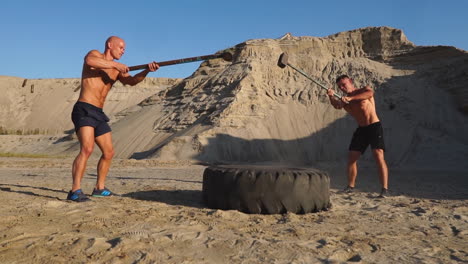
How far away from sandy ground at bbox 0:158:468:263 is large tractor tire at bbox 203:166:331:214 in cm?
13

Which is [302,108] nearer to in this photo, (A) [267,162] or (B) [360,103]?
(A) [267,162]

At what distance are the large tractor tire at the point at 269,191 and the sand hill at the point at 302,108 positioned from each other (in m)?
9.70

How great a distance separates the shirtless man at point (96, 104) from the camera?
404 cm

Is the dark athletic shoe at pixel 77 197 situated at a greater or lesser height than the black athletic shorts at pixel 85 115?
lesser

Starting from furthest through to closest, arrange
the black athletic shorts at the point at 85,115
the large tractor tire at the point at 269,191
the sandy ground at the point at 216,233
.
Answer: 1. the black athletic shorts at the point at 85,115
2. the large tractor tire at the point at 269,191
3. the sandy ground at the point at 216,233

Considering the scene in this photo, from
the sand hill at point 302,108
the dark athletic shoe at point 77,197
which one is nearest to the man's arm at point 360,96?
the dark athletic shoe at point 77,197

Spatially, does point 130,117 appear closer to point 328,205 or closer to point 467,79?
point 467,79

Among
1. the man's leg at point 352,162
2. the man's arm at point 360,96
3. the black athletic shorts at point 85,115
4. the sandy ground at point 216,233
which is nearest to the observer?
the sandy ground at point 216,233

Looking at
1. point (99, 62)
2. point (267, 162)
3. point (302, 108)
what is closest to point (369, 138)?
point (99, 62)

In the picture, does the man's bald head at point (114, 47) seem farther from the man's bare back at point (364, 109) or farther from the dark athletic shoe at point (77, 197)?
the man's bare back at point (364, 109)

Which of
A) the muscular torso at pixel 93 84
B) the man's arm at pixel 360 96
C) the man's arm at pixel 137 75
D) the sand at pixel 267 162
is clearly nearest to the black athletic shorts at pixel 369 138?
the man's arm at pixel 360 96

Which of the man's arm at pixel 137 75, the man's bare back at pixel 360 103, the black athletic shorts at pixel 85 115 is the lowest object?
the black athletic shorts at pixel 85 115

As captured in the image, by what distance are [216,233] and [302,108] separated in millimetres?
14480

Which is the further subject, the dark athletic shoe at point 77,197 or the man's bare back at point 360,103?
the man's bare back at point 360,103
